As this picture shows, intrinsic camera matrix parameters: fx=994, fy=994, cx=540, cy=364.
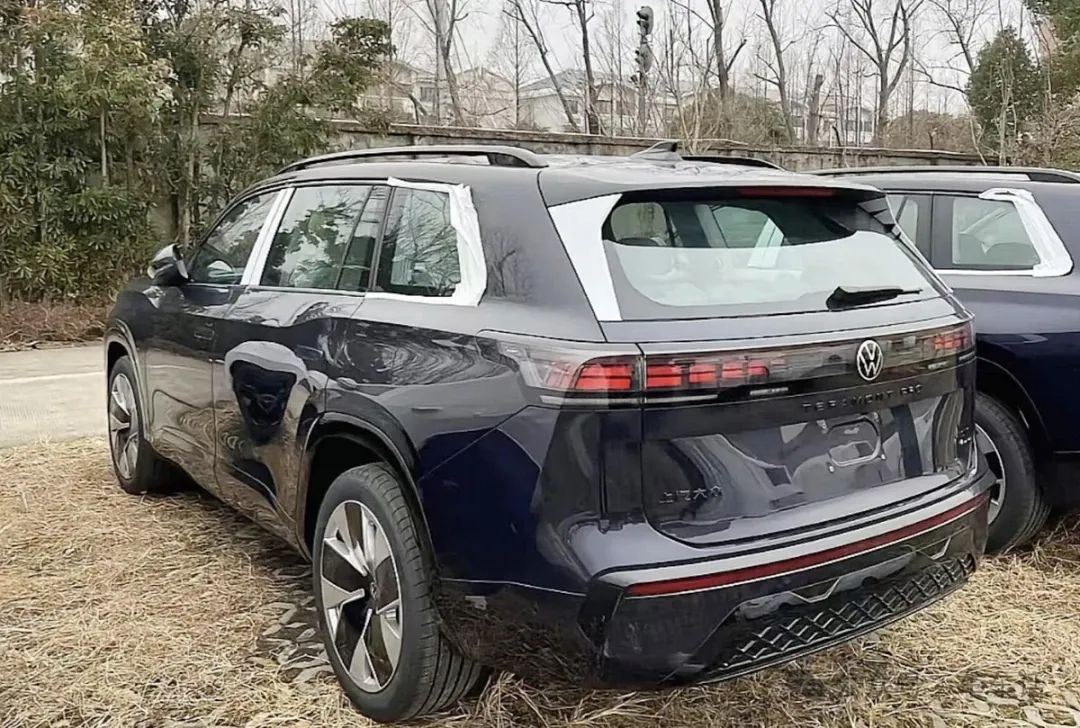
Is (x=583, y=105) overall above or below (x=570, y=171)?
above

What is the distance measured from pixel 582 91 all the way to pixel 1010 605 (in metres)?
18.7

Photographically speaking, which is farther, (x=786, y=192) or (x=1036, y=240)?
(x=1036, y=240)

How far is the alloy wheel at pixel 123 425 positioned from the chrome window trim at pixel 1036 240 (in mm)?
3704

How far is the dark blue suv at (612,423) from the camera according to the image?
83.8 inches

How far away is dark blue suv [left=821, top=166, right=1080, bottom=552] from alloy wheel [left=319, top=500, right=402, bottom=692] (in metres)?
2.19

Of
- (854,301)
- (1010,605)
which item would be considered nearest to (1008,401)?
(1010,605)

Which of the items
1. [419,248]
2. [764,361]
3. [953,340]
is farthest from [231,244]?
[953,340]

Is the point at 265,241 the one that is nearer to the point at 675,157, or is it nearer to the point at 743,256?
the point at 675,157

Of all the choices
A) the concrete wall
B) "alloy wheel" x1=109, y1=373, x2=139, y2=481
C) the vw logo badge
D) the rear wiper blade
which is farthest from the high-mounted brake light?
the concrete wall

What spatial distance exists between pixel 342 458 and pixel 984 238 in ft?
9.39

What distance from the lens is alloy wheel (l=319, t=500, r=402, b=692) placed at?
261 cm

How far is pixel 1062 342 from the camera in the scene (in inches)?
144

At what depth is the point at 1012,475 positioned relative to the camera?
12.5ft

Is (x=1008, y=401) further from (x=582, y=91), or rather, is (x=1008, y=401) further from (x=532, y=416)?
(x=582, y=91)
